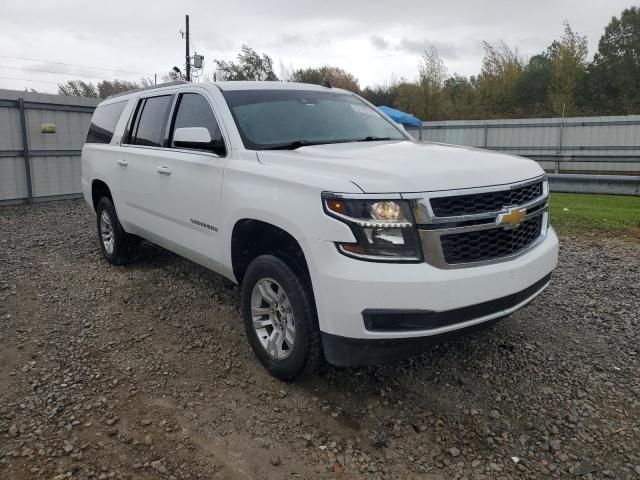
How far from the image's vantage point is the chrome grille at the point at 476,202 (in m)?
2.87

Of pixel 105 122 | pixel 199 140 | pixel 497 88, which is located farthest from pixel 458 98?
pixel 199 140

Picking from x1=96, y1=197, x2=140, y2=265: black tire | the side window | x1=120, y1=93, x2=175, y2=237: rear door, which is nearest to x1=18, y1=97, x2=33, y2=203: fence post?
x1=96, y1=197, x2=140, y2=265: black tire

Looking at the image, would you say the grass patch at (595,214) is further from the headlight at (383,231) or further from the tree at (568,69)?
the tree at (568,69)

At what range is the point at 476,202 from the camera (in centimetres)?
299

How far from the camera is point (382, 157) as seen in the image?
3320mm

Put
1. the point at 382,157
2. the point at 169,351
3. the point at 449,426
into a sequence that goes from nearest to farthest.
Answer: the point at 449,426 → the point at 382,157 → the point at 169,351

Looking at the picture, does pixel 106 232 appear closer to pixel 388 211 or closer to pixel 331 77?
pixel 388 211

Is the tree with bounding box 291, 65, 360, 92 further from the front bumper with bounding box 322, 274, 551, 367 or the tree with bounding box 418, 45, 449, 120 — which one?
the front bumper with bounding box 322, 274, 551, 367

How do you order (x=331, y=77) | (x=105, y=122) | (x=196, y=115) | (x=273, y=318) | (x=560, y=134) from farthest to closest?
(x=331, y=77) → (x=560, y=134) → (x=105, y=122) → (x=196, y=115) → (x=273, y=318)

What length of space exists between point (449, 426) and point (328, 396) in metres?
0.75

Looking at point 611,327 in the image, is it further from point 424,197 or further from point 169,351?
point 169,351

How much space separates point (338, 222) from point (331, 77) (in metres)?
47.5

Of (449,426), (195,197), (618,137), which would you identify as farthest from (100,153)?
(618,137)

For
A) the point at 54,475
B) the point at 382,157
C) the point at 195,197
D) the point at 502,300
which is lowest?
the point at 54,475
